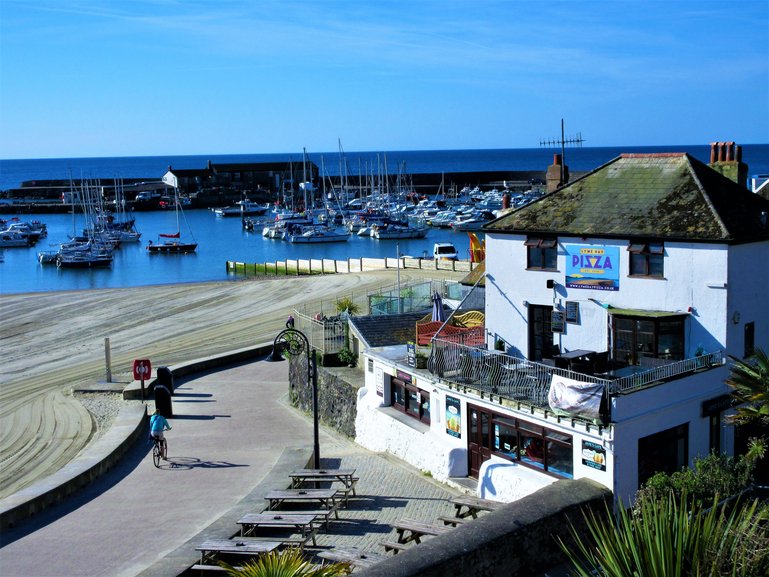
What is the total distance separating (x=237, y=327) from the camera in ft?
135

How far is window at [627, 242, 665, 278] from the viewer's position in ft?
63.1

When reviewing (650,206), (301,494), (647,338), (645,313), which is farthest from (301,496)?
(650,206)

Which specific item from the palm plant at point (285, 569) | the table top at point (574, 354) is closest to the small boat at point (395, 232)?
the table top at point (574, 354)

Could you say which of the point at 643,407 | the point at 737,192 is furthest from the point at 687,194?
the point at 643,407

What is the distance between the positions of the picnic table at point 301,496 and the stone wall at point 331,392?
6.51 m

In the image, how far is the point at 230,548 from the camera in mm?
14750

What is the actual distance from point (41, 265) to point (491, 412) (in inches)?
3194

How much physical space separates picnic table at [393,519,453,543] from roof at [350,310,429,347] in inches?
404

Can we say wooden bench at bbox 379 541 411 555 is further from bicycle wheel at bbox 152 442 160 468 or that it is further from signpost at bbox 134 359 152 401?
signpost at bbox 134 359 152 401

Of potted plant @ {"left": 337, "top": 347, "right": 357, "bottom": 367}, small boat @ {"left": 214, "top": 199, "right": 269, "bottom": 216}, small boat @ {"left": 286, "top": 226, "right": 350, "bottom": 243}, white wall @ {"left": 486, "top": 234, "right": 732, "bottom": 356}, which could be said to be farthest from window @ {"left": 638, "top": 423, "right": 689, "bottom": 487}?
small boat @ {"left": 214, "top": 199, "right": 269, "bottom": 216}

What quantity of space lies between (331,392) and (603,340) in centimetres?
870

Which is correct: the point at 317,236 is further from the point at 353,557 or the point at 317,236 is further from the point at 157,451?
the point at 353,557

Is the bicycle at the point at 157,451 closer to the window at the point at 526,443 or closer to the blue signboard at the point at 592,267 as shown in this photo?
the window at the point at 526,443

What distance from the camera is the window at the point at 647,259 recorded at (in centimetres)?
1923
